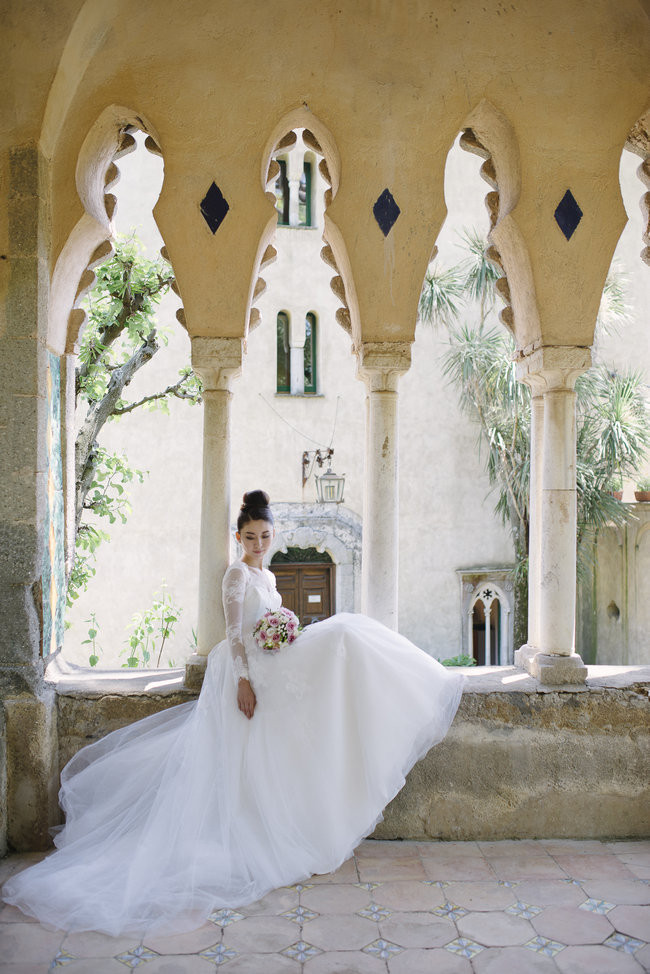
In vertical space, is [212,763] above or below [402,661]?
below

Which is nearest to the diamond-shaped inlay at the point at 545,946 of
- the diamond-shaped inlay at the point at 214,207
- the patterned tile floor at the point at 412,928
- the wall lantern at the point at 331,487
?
the patterned tile floor at the point at 412,928

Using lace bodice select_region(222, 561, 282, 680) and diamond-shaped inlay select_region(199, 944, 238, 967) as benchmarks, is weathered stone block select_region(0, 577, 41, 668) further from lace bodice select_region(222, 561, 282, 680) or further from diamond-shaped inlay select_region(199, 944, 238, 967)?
diamond-shaped inlay select_region(199, 944, 238, 967)

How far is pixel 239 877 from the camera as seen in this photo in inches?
102

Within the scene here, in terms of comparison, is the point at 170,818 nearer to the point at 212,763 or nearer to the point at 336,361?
the point at 212,763

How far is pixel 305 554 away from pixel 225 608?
7.29 m

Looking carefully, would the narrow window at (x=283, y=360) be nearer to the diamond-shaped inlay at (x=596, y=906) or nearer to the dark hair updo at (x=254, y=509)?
the dark hair updo at (x=254, y=509)

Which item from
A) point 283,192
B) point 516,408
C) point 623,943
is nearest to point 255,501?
point 623,943

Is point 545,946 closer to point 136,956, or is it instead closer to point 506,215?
point 136,956

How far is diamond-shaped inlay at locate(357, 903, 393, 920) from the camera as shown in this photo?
251 centimetres

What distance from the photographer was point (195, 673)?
320 centimetres

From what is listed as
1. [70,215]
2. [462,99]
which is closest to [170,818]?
[70,215]

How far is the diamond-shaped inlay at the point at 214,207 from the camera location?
3.30 m

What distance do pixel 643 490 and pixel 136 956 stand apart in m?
8.24

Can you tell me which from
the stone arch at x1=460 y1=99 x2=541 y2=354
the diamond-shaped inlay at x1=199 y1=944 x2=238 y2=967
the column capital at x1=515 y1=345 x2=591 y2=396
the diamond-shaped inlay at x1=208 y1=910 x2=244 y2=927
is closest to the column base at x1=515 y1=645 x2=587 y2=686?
the column capital at x1=515 y1=345 x2=591 y2=396
